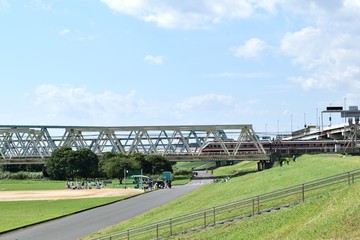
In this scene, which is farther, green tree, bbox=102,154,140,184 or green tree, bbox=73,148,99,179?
green tree, bbox=73,148,99,179

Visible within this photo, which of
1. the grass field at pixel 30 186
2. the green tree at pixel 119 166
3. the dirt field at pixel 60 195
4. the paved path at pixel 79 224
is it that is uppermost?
the green tree at pixel 119 166

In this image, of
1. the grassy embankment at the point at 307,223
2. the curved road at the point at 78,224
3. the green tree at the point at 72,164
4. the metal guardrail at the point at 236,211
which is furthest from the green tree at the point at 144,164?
the grassy embankment at the point at 307,223

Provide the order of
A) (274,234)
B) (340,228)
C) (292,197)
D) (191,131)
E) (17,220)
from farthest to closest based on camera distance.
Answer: (191,131), (17,220), (292,197), (274,234), (340,228)

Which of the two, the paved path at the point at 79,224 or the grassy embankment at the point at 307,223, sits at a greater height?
the grassy embankment at the point at 307,223

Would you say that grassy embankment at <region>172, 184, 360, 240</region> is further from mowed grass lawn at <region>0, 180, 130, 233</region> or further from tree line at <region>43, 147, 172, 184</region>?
tree line at <region>43, 147, 172, 184</region>

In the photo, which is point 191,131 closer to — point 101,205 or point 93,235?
point 101,205

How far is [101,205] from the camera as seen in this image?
189 feet

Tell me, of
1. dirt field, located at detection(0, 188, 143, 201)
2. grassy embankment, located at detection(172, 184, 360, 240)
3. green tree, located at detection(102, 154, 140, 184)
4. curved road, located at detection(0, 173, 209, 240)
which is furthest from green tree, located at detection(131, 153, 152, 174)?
grassy embankment, located at detection(172, 184, 360, 240)

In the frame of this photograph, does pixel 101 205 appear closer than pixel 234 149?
Yes

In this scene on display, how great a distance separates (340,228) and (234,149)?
121157 millimetres

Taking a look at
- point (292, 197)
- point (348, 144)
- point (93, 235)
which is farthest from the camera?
point (348, 144)

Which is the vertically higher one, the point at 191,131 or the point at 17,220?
the point at 191,131

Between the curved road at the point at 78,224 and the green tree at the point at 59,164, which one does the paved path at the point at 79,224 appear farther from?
the green tree at the point at 59,164

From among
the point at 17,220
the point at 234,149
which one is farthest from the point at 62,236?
the point at 234,149
